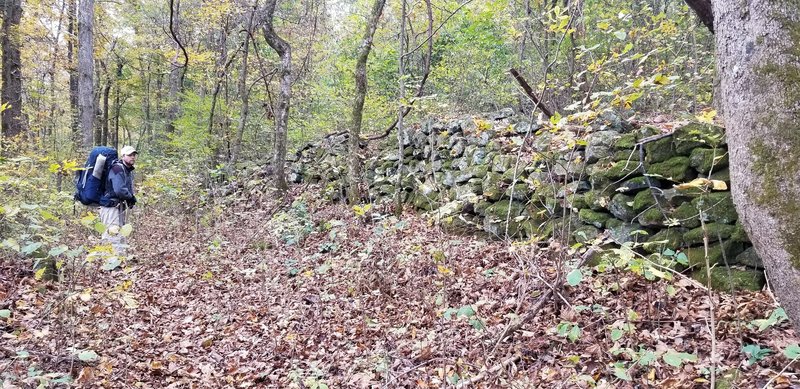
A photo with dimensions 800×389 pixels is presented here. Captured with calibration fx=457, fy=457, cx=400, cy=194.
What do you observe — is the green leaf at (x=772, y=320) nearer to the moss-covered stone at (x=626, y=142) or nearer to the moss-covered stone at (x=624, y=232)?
the moss-covered stone at (x=624, y=232)

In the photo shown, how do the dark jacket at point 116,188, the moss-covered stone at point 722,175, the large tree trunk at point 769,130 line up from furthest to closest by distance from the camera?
1. the dark jacket at point 116,188
2. the moss-covered stone at point 722,175
3. the large tree trunk at point 769,130

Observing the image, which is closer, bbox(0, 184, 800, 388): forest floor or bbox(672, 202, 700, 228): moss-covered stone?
bbox(0, 184, 800, 388): forest floor

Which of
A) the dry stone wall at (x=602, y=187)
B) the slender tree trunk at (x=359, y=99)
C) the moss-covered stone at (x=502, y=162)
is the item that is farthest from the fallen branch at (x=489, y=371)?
the slender tree trunk at (x=359, y=99)

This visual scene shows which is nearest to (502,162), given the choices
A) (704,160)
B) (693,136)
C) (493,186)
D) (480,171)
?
(493,186)

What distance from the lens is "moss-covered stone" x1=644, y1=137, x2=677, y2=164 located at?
Result: 4.43 m

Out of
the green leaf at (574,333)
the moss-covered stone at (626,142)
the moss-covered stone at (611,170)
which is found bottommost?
A: the green leaf at (574,333)

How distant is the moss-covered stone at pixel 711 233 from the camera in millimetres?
3814

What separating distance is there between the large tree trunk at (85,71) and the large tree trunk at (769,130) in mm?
10807

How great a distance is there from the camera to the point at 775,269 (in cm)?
175

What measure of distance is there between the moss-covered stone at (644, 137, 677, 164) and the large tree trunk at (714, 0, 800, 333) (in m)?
2.82

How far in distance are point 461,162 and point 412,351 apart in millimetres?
4008

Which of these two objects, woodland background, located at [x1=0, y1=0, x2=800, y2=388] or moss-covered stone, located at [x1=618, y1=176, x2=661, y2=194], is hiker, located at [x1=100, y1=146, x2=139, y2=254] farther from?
moss-covered stone, located at [x1=618, y1=176, x2=661, y2=194]

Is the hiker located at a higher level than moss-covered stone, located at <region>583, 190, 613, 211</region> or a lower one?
lower

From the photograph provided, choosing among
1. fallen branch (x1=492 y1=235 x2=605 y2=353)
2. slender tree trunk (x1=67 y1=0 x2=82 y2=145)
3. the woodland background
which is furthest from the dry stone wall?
slender tree trunk (x1=67 y1=0 x2=82 y2=145)
